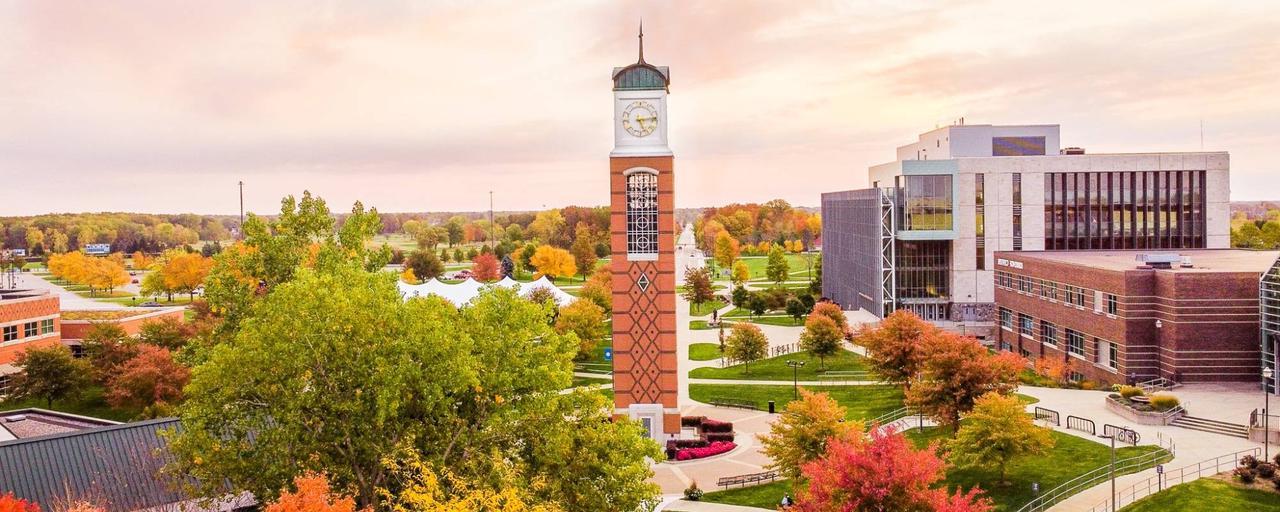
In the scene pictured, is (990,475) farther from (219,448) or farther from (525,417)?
(219,448)

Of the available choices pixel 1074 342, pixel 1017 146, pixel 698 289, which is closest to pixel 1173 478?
pixel 1074 342

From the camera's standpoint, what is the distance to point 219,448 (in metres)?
19.9

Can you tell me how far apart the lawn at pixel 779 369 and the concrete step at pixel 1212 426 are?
2039 cm

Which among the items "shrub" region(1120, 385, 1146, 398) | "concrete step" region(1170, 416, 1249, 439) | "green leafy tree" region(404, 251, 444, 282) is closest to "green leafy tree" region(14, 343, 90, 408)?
"shrub" region(1120, 385, 1146, 398)

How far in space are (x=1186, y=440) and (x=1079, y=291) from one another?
16959 mm

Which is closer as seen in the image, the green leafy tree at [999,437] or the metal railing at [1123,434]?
the green leafy tree at [999,437]

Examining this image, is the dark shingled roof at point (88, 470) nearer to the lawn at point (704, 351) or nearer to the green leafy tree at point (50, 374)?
the green leafy tree at point (50, 374)

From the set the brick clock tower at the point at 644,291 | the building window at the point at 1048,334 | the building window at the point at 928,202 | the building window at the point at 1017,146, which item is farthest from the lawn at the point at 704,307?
the brick clock tower at the point at 644,291

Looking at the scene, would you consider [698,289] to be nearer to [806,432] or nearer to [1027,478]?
[806,432]

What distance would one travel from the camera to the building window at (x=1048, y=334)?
2106 inches

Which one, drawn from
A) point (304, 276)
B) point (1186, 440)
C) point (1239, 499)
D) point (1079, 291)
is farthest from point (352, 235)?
point (1079, 291)

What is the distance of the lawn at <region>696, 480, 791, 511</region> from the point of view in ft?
106

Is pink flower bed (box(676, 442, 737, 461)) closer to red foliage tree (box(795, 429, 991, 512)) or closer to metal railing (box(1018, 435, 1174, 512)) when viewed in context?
metal railing (box(1018, 435, 1174, 512))

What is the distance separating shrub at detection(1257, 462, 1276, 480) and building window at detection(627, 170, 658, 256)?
896 inches
